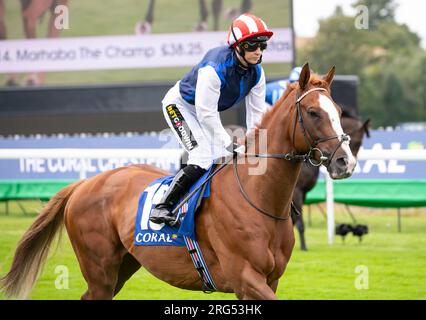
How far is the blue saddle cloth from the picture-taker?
4293 millimetres

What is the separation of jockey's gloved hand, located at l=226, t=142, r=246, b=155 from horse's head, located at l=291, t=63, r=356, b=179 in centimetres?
35

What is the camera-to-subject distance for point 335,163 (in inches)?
149

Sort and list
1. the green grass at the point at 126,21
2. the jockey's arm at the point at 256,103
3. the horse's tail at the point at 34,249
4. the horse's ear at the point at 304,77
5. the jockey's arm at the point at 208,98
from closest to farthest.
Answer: the horse's ear at the point at 304,77 < the jockey's arm at the point at 208,98 < the jockey's arm at the point at 256,103 < the horse's tail at the point at 34,249 < the green grass at the point at 126,21

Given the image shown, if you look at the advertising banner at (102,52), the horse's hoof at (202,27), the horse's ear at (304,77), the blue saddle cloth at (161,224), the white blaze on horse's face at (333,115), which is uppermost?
the horse's hoof at (202,27)

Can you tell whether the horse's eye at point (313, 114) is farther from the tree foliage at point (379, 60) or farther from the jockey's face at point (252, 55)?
the tree foliage at point (379, 60)

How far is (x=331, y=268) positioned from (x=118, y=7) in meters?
6.68

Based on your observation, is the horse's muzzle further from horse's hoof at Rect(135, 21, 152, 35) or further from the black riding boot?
horse's hoof at Rect(135, 21, 152, 35)

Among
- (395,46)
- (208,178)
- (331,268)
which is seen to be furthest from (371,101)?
(208,178)

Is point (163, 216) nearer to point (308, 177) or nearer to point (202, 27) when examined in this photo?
point (308, 177)

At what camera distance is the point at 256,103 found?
4.52 m

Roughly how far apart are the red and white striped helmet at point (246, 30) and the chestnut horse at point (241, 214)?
0.36m

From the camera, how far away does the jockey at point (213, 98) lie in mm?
4211

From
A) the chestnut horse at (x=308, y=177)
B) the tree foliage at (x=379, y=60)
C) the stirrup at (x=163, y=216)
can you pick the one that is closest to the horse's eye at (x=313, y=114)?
the stirrup at (x=163, y=216)

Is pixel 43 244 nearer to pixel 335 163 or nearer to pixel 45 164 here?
pixel 335 163
